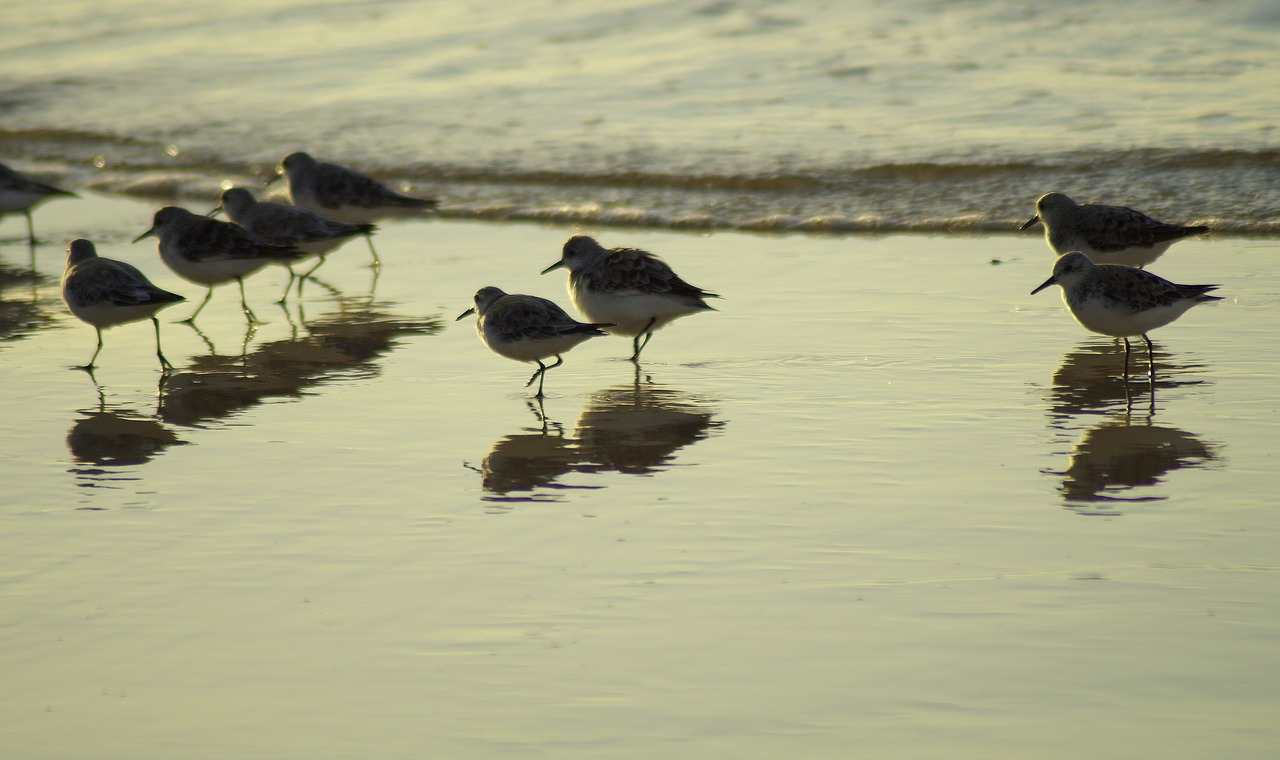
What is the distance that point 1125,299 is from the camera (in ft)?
27.6

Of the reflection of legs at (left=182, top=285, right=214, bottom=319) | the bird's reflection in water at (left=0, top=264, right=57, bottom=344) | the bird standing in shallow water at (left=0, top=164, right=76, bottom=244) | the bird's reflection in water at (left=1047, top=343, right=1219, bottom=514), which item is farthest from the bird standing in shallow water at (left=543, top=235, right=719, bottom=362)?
the bird standing in shallow water at (left=0, top=164, right=76, bottom=244)

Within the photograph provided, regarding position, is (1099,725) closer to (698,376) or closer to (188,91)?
(698,376)

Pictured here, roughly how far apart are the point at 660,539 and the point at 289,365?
13.5ft

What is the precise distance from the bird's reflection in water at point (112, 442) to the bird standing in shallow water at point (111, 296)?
3.03ft

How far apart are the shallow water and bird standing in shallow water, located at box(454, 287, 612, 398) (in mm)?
287

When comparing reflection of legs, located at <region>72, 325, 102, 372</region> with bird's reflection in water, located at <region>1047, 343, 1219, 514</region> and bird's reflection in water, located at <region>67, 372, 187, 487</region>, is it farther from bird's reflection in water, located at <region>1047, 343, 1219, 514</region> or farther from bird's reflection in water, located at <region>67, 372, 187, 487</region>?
bird's reflection in water, located at <region>1047, 343, 1219, 514</region>

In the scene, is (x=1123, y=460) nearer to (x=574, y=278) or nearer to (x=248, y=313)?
(x=574, y=278)

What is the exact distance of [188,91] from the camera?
72.7 ft

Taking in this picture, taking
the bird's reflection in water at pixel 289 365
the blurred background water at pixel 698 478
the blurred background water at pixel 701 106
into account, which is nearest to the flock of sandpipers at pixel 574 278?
the blurred background water at pixel 698 478

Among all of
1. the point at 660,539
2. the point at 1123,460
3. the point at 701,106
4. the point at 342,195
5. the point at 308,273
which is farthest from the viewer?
the point at 701,106

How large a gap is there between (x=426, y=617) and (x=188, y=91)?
18.5 metres

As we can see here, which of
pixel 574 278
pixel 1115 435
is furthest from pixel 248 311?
pixel 1115 435

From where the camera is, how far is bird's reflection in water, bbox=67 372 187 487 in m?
7.16

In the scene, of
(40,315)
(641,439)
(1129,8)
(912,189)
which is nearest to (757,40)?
(1129,8)
